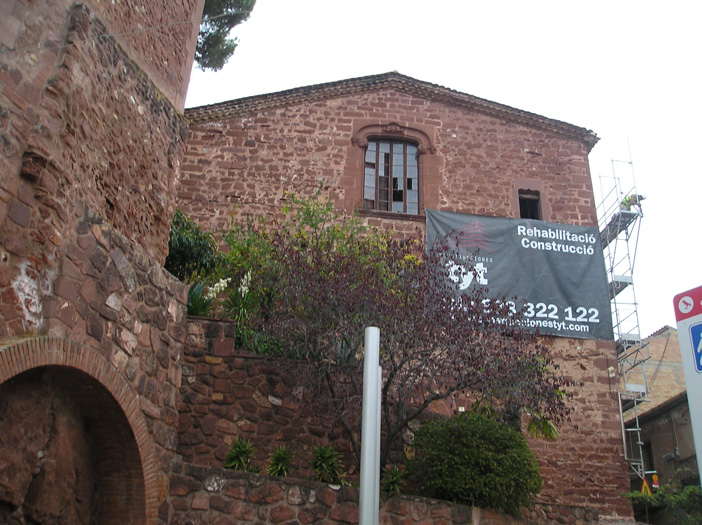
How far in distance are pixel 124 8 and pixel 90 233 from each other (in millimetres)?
2753

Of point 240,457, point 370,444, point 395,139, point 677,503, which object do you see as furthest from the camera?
point 395,139

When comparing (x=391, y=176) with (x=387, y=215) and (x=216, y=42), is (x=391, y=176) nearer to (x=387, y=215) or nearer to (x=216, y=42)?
(x=387, y=215)

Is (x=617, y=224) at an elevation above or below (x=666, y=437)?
above

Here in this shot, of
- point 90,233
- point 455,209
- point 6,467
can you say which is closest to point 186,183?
point 455,209

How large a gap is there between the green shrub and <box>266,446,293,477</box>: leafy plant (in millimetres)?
1700

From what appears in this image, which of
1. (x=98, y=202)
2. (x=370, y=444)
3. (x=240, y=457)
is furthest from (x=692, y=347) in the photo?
(x=240, y=457)

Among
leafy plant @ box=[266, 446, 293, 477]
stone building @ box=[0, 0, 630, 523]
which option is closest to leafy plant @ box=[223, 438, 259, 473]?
leafy plant @ box=[266, 446, 293, 477]

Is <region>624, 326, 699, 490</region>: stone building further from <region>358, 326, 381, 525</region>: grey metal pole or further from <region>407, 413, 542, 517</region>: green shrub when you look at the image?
<region>358, 326, 381, 525</region>: grey metal pole

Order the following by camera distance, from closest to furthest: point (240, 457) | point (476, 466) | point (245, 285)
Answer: point (240, 457) → point (476, 466) → point (245, 285)

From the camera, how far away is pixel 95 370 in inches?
243

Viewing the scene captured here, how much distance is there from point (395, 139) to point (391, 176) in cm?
114

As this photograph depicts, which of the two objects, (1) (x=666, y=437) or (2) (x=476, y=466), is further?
(1) (x=666, y=437)

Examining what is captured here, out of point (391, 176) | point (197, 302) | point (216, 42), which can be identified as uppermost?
point (216, 42)

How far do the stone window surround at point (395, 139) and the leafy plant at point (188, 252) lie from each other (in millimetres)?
4667
